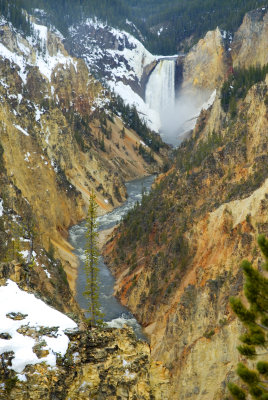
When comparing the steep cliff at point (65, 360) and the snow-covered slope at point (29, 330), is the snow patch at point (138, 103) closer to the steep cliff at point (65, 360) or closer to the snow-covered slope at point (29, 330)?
the snow-covered slope at point (29, 330)

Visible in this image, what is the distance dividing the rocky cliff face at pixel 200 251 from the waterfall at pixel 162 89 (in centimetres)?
9609

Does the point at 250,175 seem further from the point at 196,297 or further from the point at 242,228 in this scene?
the point at 196,297

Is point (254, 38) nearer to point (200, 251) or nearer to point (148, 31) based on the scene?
point (200, 251)

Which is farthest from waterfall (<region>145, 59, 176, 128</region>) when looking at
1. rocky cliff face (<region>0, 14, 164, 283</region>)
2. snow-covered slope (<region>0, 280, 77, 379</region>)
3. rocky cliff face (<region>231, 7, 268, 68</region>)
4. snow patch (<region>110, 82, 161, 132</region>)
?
snow-covered slope (<region>0, 280, 77, 379</region>)

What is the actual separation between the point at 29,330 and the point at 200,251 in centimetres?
2197

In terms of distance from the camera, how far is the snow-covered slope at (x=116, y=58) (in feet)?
472

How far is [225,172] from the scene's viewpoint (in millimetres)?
42500

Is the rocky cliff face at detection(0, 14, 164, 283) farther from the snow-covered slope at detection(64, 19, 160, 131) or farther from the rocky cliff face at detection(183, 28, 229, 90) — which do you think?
the rocky cliff face at detection(183, 28, 229, 90)

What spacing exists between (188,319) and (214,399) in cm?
696

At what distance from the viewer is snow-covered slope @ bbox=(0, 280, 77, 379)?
14227 millimetres

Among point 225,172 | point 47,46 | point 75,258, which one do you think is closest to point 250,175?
point 225,172

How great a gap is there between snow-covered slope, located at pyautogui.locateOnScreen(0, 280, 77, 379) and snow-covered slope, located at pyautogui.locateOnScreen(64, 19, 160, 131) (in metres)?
126

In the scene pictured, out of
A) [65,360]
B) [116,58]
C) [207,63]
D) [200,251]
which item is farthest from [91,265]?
[116,58]

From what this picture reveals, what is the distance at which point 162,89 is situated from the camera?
501 ft
